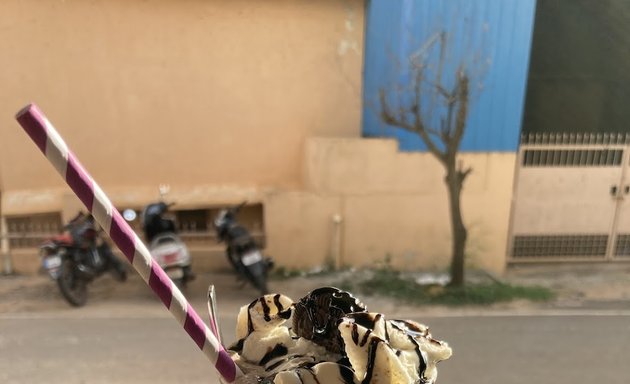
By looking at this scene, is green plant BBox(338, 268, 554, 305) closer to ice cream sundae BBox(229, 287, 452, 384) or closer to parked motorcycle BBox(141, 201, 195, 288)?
parked motorcycle BBox(141, 201, 195, 288)

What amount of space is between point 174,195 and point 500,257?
4512 mm

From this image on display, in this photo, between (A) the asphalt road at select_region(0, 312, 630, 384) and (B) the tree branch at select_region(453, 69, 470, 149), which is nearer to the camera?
(A) the asphalt road at select_region(0, 312, 630, 384)

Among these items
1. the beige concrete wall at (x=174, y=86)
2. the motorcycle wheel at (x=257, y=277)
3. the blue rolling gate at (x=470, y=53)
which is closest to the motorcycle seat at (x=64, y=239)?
the beige concrete wall at (x=174, y=86)

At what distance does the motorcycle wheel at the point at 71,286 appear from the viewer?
530cm

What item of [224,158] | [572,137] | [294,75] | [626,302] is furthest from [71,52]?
[626,302]

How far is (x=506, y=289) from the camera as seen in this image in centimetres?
603

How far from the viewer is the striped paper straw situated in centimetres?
106

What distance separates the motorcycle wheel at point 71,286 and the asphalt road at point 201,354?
223 mm

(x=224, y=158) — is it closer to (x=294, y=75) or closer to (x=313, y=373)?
(x=294, y=75)

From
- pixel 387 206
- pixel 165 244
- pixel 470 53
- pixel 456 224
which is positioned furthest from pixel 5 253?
pixel 470 53

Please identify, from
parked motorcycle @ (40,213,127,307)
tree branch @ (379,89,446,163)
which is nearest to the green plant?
tree branch @ (379,89,446,163)

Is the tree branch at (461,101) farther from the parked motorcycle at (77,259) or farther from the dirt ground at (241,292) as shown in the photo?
the parked motorcycle at (77,259)

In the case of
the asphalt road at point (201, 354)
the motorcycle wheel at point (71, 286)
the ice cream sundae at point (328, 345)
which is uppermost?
the ice cream sundae at point (328, 345)

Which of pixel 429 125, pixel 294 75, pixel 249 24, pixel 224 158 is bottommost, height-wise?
pixel 224 158
